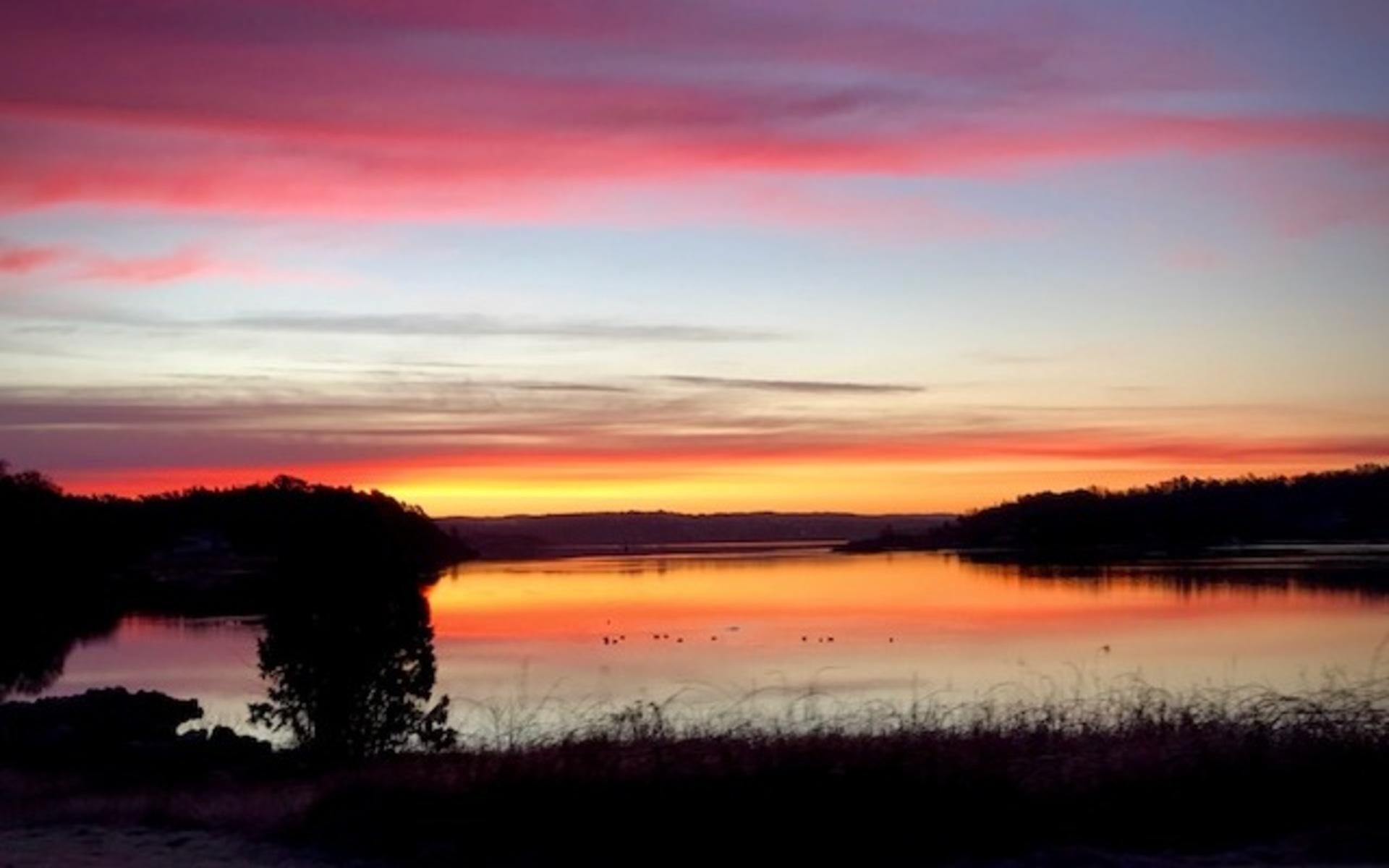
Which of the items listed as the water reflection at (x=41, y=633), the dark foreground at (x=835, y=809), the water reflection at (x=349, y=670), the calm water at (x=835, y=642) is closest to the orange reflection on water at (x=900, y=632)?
the calm water at (x=835, y=642)

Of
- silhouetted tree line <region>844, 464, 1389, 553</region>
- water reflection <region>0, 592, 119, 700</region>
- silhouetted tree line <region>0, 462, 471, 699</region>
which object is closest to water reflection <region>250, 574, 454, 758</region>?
silhouetted tree line <region>0, 462, 471, 699</region>

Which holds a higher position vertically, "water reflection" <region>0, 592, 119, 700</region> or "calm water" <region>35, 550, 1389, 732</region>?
"calm water" <region>35, 550, 1389, 732</region>

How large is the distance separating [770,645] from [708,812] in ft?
115

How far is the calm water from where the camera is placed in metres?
28.2

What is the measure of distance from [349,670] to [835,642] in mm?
25516

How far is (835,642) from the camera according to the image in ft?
147

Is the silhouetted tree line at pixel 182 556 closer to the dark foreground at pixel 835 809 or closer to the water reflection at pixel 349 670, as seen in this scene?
the water reflection at pixel 349 670

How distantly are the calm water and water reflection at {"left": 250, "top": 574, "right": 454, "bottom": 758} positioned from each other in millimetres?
1359

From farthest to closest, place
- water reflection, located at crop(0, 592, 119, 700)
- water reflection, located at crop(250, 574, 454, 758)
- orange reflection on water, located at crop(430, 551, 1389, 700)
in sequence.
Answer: water reflection, located at crop(0, 592, 119, 700), orange reflection on water, located at crop(430, 551, 1389, 700), water reflection, located at crop(250, 574, 454, 758)

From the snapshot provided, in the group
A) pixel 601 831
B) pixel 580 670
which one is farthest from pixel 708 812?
pixel 580 670

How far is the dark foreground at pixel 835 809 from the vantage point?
356 inches

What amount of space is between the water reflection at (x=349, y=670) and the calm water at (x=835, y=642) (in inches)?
53.5

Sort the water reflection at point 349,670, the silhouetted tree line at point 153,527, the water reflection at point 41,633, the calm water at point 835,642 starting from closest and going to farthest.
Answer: the water reflection at point 349,670, the calm water at point 835,642, the water reflection at point 41,633, the silhouetted tree line at point 153,527

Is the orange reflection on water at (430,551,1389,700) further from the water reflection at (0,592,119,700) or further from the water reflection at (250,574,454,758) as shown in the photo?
the water reflection at (0,592,119,700)
